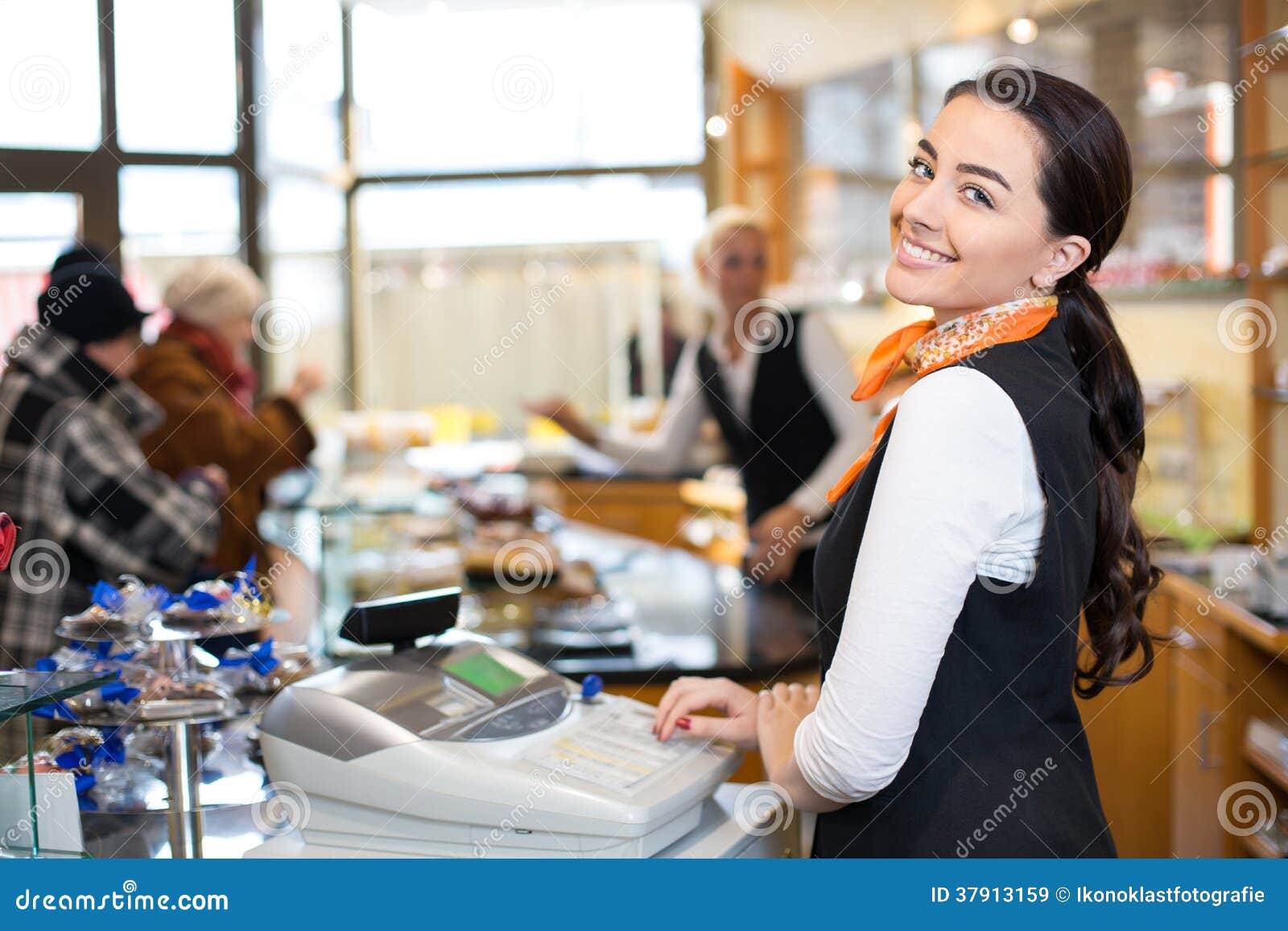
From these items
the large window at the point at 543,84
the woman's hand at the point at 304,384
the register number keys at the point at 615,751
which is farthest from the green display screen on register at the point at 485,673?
the large window at the point at 543,84

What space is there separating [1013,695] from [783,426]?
2166 millimetres

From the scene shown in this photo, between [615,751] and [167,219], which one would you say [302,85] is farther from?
[615,751]

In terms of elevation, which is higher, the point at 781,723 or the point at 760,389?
the point at 760,389

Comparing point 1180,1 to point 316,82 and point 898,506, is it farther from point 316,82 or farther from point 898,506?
Result: point 316,82

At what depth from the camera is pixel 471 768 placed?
1.18 m

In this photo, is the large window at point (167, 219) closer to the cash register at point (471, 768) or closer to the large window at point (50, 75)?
the large window at point (50, 75)

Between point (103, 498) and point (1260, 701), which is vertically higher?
point (103, 498)

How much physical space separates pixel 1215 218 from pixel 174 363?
10.9ft

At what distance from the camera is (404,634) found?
1386mm

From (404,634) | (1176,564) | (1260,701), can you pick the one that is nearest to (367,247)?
(1176,564)

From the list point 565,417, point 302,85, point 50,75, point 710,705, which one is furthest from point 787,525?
point 302,85

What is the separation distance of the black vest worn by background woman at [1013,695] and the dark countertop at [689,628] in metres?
0.93

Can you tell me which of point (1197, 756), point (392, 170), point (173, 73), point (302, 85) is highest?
point (302, 85)
